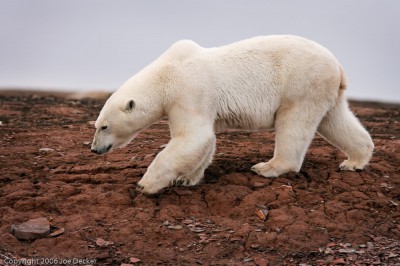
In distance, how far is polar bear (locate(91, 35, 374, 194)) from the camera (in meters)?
7.73

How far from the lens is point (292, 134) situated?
26.2 ft

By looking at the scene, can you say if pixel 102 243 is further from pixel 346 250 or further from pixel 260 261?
pixel 346 250

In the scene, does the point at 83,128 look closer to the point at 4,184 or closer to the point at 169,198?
the point at 4,184

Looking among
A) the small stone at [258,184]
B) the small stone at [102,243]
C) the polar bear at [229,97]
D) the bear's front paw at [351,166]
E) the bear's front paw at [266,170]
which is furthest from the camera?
the bear's front paw at [351,166]

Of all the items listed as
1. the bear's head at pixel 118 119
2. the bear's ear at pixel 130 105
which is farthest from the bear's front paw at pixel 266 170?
the bear's ear at pixel 130 105

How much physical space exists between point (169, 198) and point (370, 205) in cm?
257

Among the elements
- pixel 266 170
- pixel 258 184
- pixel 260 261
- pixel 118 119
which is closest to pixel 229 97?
pixel 266 170

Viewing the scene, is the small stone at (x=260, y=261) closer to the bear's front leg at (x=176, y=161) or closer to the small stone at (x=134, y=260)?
the small stone at (x=134, y=260)

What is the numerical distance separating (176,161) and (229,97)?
1.27m

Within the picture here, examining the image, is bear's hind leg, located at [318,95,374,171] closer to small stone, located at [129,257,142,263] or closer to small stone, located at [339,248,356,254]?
small stone, located at [339,248,356,254]

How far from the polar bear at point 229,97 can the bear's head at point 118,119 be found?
1 centimetres

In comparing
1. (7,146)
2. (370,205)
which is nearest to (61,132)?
(7,146)

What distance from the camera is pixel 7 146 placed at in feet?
33.2

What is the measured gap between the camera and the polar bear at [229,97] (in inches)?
305
